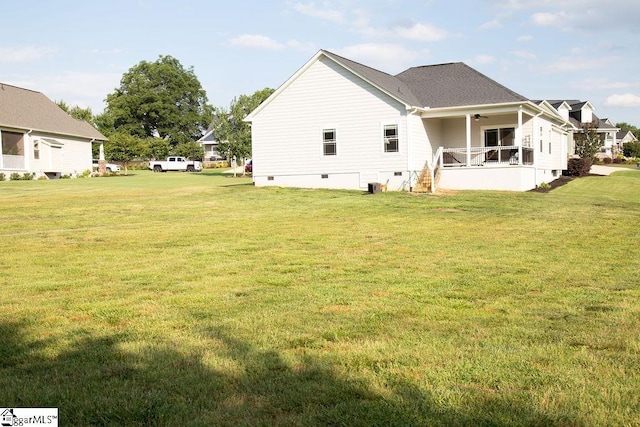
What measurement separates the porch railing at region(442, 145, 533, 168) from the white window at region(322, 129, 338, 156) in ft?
17.3

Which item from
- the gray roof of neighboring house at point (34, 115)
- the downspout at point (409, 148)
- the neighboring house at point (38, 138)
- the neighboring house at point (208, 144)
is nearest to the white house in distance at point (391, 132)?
the downspout at point (409, 148)

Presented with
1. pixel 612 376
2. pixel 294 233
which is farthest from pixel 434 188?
pixel 612 376

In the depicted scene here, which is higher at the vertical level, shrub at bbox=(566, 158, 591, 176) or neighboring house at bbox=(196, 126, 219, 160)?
neighboring house at bbox=(196, 126, 219, 160)

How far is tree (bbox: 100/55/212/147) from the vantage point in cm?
8281

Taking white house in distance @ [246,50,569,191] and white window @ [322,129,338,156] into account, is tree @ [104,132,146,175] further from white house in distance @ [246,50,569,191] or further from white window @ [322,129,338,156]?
white window @ [322,129,338,156]

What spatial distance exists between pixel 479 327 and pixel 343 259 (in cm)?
431

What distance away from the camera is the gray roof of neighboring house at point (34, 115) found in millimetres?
40000

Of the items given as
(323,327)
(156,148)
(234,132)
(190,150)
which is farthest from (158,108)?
(323,327)

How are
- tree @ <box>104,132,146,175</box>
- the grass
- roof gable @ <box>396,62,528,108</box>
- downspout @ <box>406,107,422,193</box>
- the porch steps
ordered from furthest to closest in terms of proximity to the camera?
tree @ <box>104,132,146,175</box> → roof gable @ <box>396,62,528,108</box> → downspout @ <box>406,107,422,193</box> → the porch steps → the grass

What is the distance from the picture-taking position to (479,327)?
5602mm

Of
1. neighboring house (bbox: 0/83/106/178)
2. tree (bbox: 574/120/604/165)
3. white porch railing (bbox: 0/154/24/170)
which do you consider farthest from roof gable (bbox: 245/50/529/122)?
tree (bbox: 574/120/604/165)

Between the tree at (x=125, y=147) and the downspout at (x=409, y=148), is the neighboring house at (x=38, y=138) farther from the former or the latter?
the downspout at (x=409, y=148)

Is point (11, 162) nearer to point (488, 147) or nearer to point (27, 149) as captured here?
point (27, 149)

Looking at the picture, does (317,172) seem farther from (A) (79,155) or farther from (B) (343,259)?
(A) (79,155)
